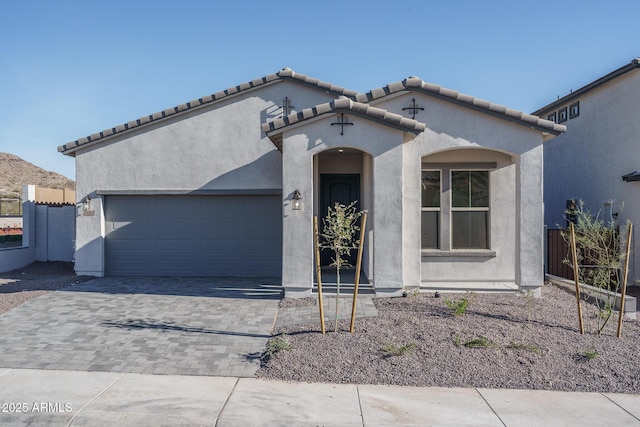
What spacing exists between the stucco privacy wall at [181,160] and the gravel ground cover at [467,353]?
19.2 feet

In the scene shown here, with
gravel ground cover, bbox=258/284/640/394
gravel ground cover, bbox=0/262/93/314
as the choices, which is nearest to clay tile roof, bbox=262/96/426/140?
gravel ground cover, bbox=258/284/640/394

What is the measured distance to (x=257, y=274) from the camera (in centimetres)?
1199

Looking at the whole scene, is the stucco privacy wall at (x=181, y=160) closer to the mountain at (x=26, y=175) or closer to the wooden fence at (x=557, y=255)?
the wooden fence at (x=557, y=255)

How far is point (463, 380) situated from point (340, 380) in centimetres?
155

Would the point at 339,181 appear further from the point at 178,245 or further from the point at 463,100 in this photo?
the point at 178,245

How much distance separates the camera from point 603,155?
12.7m

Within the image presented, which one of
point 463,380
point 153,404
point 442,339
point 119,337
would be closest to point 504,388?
point 463,380

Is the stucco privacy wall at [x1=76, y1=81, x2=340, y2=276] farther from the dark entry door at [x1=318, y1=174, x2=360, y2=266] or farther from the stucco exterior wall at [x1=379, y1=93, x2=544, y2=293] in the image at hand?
the stucco exterior wall at [x1=379, y1=93, x2=544, y2=293]

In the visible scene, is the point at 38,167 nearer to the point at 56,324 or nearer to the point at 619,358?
the point at 56,324

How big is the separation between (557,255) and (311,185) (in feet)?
24.1

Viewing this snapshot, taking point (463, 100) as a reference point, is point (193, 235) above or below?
below

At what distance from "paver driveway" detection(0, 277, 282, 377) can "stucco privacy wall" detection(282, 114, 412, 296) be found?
110cm

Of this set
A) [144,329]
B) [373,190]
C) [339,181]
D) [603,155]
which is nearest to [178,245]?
[339,181]

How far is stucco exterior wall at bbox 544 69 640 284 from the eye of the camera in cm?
1145
